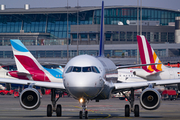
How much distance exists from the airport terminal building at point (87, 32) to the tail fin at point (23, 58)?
5106 centimetres

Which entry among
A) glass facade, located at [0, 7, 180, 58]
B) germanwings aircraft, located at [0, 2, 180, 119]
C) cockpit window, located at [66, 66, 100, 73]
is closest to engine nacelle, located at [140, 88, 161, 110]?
germanwings aircraft, located at [0, 2, 180, 119]

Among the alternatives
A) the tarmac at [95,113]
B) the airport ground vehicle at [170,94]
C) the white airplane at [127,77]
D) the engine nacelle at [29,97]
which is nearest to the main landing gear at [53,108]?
the tarmac at [95,113]

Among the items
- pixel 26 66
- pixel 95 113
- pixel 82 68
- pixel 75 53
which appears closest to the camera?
pixel 82 68

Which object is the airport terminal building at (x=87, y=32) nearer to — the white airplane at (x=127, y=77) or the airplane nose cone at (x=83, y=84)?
the white airplane at (x=127, y=77)

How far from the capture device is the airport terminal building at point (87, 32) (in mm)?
112625

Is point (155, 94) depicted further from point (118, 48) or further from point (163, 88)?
point (118, 48)

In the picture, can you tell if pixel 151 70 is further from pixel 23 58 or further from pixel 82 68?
pixel 82 68

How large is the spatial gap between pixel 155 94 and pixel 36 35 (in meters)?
113

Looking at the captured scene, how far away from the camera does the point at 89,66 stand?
20156mm

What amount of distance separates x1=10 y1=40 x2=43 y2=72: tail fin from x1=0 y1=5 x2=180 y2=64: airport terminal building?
51061 mm

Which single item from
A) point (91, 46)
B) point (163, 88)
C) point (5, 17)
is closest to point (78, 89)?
point (163, 88)

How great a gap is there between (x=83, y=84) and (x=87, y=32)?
105 meters

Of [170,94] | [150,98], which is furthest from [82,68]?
[170,94]

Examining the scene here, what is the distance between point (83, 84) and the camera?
19109mm
